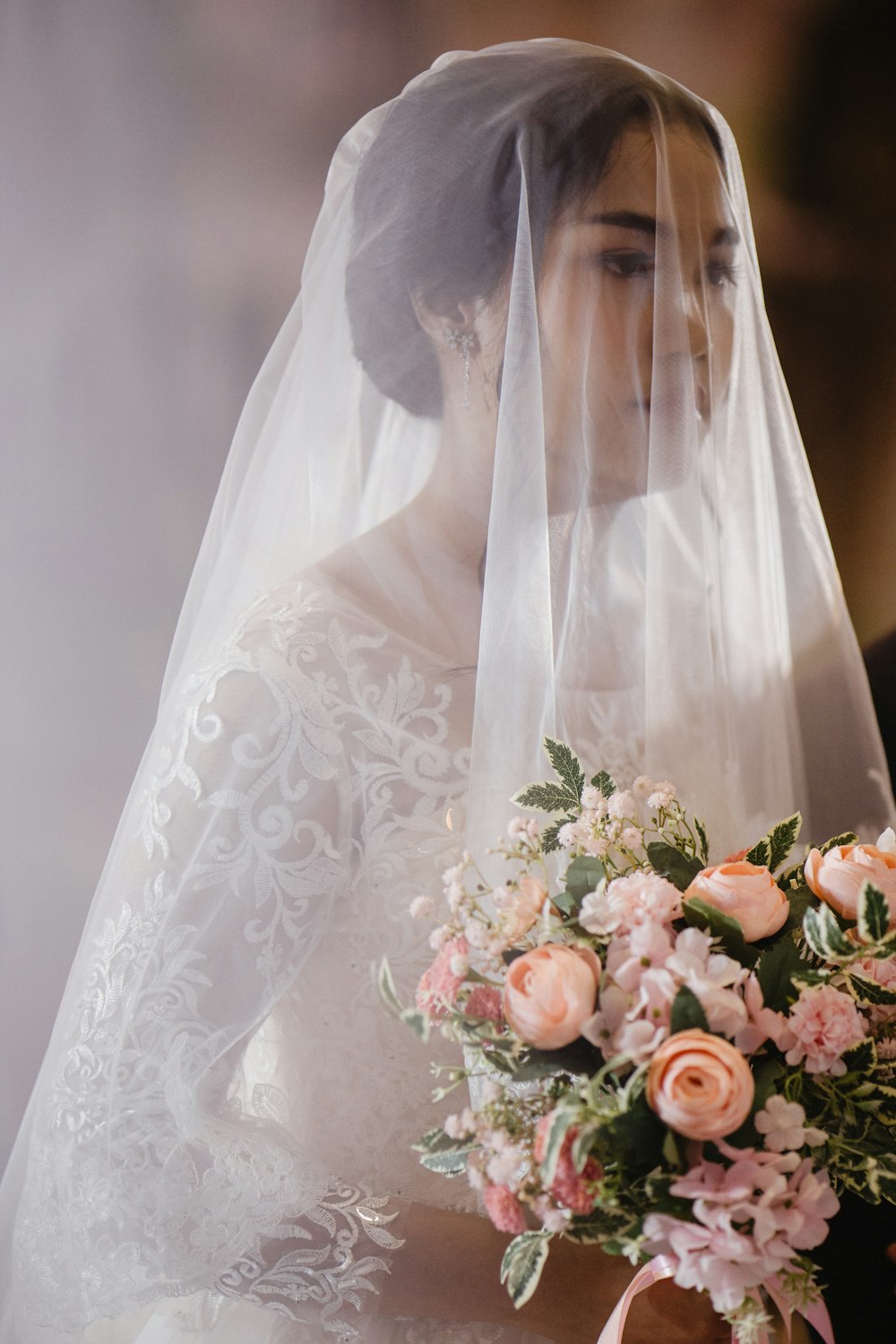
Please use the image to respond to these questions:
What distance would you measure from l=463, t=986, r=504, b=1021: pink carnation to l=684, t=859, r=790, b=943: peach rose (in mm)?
145

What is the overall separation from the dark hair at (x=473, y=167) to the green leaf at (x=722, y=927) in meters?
0.67

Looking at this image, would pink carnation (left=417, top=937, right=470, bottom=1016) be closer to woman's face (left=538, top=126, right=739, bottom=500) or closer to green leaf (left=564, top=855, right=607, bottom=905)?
green leaf (left=564, top=855, right=607, bottom=905)

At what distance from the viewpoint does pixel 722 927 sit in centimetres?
64

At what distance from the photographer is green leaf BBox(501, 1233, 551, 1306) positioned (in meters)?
0.56

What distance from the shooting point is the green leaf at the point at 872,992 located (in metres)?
0.63

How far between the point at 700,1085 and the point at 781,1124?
0.08 meters

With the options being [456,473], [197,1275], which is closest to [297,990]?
[197,1275]

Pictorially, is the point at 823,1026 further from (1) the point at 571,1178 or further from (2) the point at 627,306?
(2) the point at 627,306

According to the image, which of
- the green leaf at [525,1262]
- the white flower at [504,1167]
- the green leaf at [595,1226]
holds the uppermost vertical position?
the white flower at [504,1167]

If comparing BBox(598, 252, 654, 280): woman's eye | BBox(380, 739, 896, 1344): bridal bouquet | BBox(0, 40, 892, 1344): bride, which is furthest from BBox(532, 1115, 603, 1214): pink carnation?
BBox(598, 252, 654, 280): woman's eye

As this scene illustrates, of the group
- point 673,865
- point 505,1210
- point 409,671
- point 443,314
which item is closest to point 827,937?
point 673,865

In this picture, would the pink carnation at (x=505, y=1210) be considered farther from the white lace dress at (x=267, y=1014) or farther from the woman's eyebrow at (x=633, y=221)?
the woman's eyebrow at (x=633, y=221)

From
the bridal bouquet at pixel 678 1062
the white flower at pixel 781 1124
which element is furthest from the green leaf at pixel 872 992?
the white flower at pixel 781 1124

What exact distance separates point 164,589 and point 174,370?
1.05ft
